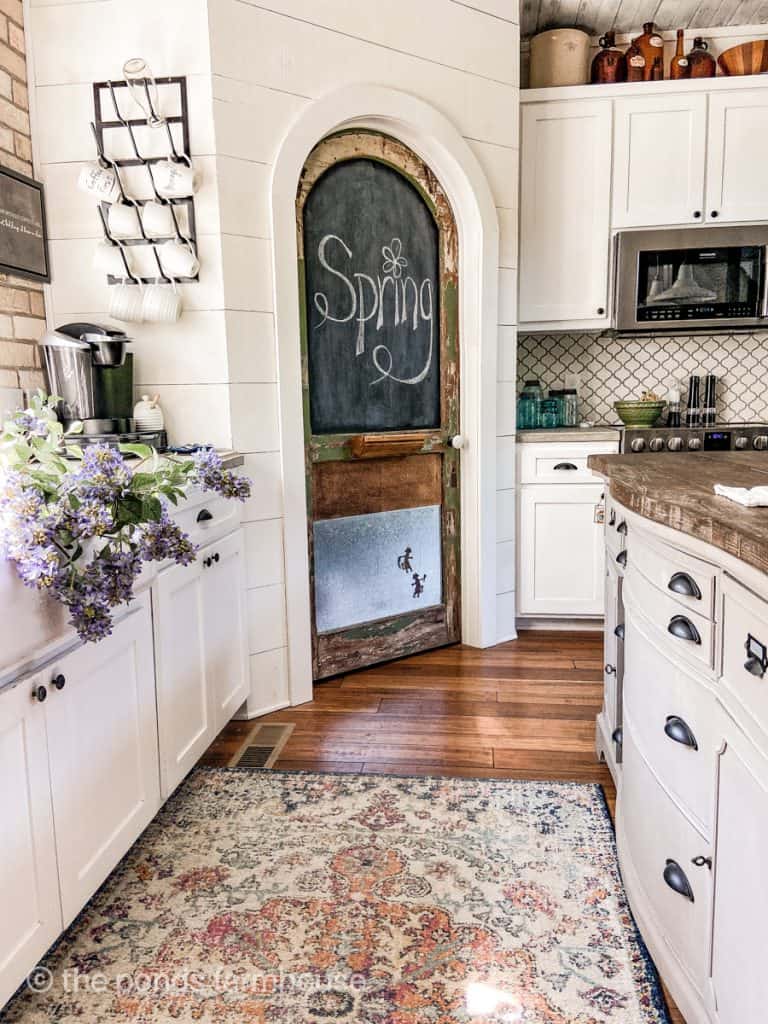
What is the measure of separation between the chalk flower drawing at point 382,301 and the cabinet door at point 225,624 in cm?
94

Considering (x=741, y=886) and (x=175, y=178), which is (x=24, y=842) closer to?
(x=741, y=886)

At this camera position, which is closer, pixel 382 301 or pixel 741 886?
pixel 741 886

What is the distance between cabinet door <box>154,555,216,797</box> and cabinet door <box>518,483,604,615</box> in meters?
1.80

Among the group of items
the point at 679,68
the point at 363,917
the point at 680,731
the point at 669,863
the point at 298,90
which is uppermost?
the point at 679,68

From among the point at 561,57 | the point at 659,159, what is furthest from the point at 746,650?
the point at 561,57

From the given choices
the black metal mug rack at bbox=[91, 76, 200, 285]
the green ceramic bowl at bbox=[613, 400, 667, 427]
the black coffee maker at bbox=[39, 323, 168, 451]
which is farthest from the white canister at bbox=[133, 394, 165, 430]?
the green ceramic bowl at bbox=[613, 400, 667, 427]

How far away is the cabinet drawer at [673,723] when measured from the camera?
119 cm

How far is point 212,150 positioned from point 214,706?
177 centimetres

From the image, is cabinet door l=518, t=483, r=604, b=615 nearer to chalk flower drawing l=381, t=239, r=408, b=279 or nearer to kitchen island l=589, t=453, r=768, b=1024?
chalk flower drawing l=381, t=239, r=408, b=279

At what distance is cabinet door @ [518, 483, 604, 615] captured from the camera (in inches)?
138

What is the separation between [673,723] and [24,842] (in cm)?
113

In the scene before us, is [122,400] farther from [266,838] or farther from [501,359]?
[501,359]

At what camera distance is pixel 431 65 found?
296 cm

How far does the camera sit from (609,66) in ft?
11.8
